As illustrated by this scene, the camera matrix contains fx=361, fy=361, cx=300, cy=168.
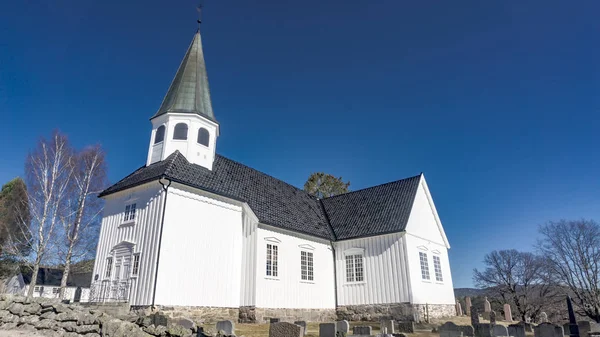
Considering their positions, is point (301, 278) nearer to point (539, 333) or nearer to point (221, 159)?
point (221, 159)

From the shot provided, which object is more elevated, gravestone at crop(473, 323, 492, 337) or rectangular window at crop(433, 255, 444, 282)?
rectangular window at crop(433, 255, 444, 282)

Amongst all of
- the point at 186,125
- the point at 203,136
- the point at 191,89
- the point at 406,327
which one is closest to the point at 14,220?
the point at 186,125

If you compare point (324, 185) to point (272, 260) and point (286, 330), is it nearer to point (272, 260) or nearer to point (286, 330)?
point (272, 260)

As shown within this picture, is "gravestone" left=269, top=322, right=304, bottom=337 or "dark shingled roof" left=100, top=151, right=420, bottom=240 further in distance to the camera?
"dark shingled roof" left=100, top=151, right=420, bottom=240

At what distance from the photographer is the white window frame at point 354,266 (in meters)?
21.8

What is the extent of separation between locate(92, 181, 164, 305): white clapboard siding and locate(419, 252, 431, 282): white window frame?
15060 millimetres

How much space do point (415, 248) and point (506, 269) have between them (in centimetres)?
2831

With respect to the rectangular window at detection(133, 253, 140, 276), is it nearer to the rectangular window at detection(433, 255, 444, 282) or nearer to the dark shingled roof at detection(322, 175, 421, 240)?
the dark shingled roof at detection(322, 175, 421, 240)

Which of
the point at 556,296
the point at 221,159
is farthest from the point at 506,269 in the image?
the point at 221,159

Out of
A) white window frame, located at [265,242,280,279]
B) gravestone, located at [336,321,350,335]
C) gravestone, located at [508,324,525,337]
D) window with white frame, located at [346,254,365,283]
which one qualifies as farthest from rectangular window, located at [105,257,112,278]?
gravestone, located at [508,324,525,337]

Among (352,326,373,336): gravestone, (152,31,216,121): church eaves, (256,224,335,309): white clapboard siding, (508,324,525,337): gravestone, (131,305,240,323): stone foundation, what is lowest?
(508,324,525,337): gravestone

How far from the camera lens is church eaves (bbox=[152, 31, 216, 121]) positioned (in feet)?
66.0

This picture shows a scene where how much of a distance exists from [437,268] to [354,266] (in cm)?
565

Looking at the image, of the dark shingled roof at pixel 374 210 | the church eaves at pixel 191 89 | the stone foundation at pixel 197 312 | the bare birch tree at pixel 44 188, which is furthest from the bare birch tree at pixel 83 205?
the dark shingled roof at pixel 374 210
